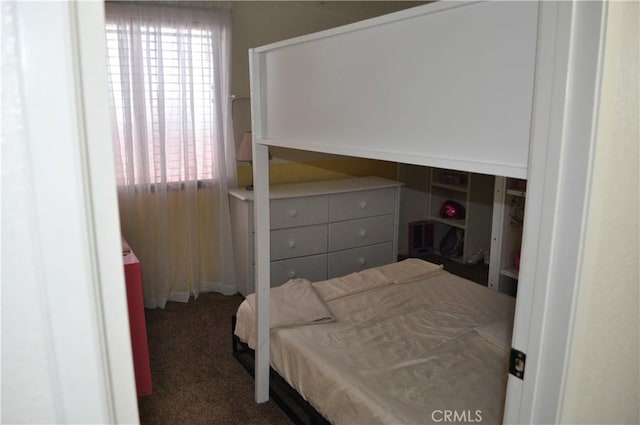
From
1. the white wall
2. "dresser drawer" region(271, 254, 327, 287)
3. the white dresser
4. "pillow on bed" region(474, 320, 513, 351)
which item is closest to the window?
the white dresser

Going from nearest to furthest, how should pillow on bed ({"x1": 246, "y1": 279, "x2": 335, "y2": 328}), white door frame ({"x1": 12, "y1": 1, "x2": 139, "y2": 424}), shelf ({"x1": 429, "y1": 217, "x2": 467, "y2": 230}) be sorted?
white door frame ({"x1": 12, "y1": 1, "x2": 139, "y2": 424})
pillow on bed ({"x1": 246, "y1": 279, "x2": 335, "y2": 328})
shelf ({"x1": 429, "y1": 217, "x2": 467, "y2": 230})

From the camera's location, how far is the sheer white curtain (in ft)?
11.2

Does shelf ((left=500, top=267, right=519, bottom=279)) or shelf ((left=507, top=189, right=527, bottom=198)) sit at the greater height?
shelf ((left=507, top=189, right=527, bottom=198))

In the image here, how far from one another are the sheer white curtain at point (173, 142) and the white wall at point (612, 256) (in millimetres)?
3077

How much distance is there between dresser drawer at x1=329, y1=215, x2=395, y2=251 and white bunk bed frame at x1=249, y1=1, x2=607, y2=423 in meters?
2.29

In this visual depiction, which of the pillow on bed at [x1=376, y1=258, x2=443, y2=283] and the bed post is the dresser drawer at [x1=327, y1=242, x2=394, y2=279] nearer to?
the pillow on bed at [x1=376, y1=258, x2=443, y2=283]

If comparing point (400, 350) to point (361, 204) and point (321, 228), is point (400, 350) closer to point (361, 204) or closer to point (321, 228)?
point (321, 228)

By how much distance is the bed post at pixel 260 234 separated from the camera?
7.10ft

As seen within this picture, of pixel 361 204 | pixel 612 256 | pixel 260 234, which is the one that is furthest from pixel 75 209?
pixel 361 204

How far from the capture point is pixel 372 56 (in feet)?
4.89

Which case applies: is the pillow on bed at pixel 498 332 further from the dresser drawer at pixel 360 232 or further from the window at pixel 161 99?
the window at pixel 161 99

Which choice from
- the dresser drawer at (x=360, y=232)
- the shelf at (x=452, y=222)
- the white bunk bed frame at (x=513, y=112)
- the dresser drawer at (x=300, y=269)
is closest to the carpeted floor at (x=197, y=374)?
the dresser drawer at (x=300, y=269)

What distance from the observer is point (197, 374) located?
2812mm
